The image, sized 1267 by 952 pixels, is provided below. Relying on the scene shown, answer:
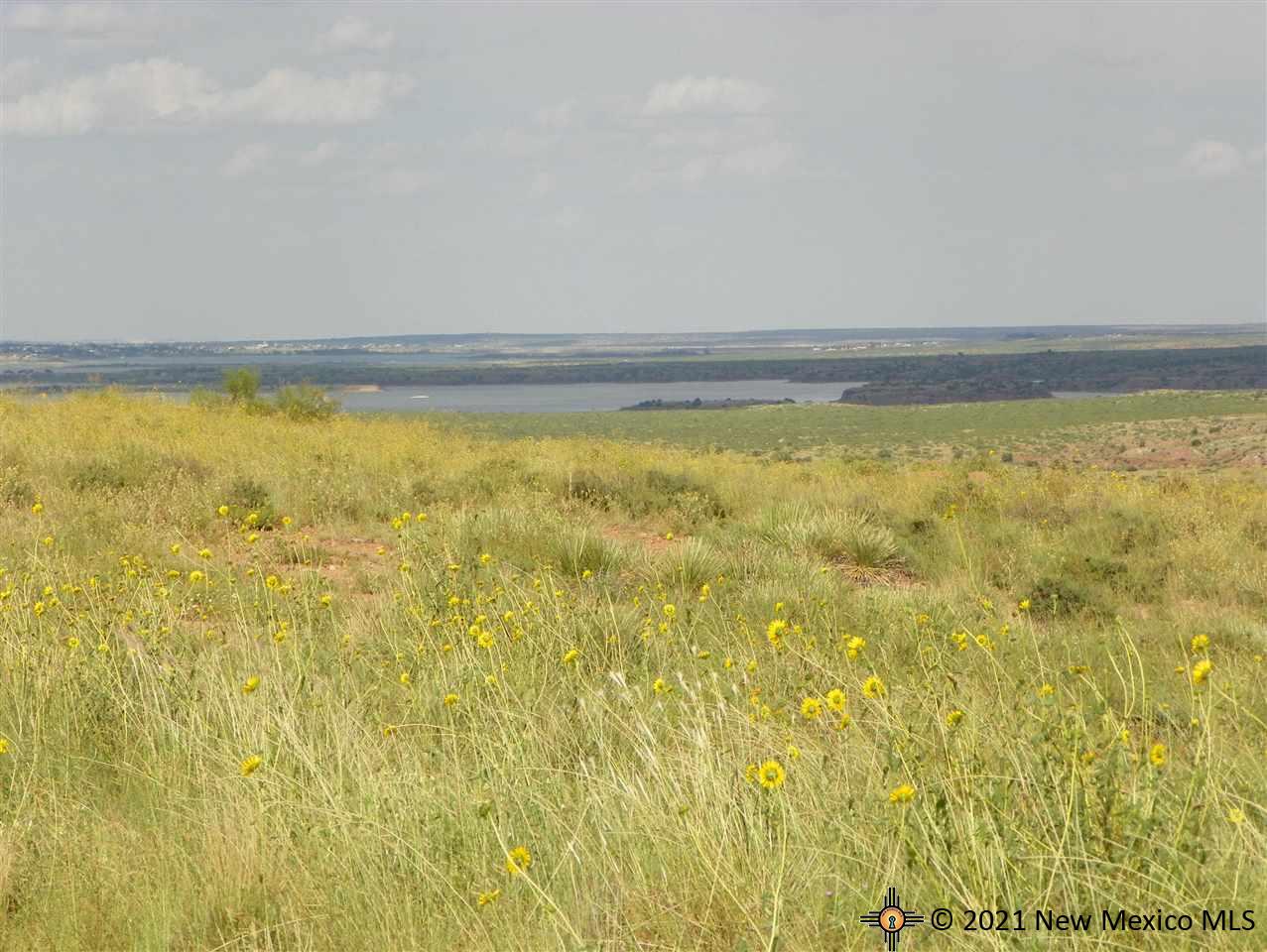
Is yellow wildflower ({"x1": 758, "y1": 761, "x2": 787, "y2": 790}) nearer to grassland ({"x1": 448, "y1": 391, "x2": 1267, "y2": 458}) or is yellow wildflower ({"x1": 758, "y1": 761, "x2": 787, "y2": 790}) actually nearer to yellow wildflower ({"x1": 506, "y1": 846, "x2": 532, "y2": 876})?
yellow wildflower ({"x1": 506, "y1": 846, "x2": 532, "y2": 876})

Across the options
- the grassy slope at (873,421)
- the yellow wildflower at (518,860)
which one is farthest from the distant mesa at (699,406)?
the yellow wildflower at (518,860)

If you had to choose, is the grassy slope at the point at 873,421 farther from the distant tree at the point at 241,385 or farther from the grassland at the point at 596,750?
the grassland at the point at 596,750

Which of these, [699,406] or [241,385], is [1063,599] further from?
[699,406]

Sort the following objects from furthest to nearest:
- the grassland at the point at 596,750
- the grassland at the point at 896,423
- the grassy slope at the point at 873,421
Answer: the grassy slope at the point at 873,421 → the grassland at the point at 896,423 → the grassland at the point at 596,750

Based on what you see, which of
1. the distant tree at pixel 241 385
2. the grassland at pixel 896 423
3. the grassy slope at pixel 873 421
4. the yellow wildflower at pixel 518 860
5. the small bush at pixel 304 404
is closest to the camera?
the yellow wildflower at pixel 518 860

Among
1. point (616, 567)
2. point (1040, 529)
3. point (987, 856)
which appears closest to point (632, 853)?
point (987, 856)

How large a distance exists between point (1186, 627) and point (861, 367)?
15504 centimetres

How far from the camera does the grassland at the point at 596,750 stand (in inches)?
118

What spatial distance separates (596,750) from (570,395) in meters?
123

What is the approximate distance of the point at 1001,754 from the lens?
11.5ft

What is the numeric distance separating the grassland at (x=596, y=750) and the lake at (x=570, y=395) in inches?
3276

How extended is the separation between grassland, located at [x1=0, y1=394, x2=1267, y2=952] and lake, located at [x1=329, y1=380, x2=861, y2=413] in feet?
273

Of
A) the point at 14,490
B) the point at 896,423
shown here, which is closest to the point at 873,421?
the point at 896,423

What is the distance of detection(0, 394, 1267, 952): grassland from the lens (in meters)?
2.99
